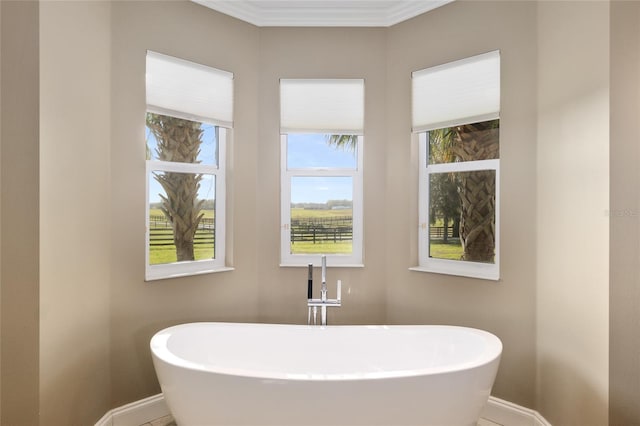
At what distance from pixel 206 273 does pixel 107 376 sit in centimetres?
79

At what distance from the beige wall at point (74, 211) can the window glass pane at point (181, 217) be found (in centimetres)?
32

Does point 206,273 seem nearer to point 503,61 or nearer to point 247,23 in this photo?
point 247,23

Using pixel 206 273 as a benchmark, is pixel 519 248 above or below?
above

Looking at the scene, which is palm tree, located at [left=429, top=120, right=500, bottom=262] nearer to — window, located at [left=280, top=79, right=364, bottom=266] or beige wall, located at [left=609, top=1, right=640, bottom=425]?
window, located at [left=280, top=79, right=364, bottom=266]

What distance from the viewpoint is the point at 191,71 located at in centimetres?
253

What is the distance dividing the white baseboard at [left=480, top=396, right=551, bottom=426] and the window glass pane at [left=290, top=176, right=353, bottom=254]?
1.35 meters

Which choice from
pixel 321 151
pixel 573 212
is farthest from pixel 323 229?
pixel 573 212

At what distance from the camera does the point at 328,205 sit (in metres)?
2.92

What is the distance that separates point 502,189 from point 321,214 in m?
1.25

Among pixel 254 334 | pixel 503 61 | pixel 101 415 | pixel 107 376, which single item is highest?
pixel 503 61

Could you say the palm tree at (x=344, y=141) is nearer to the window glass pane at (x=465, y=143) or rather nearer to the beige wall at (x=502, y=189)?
the beige wall at (x=502, y=189)

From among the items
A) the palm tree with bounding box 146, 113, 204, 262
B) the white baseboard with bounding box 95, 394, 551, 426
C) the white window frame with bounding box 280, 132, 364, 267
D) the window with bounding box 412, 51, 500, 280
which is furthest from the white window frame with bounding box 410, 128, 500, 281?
the palm tree with bounding box 146, 113, 204, 262

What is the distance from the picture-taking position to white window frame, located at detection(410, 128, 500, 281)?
2.41 m

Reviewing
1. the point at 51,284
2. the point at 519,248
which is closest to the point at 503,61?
the point at 519,248
